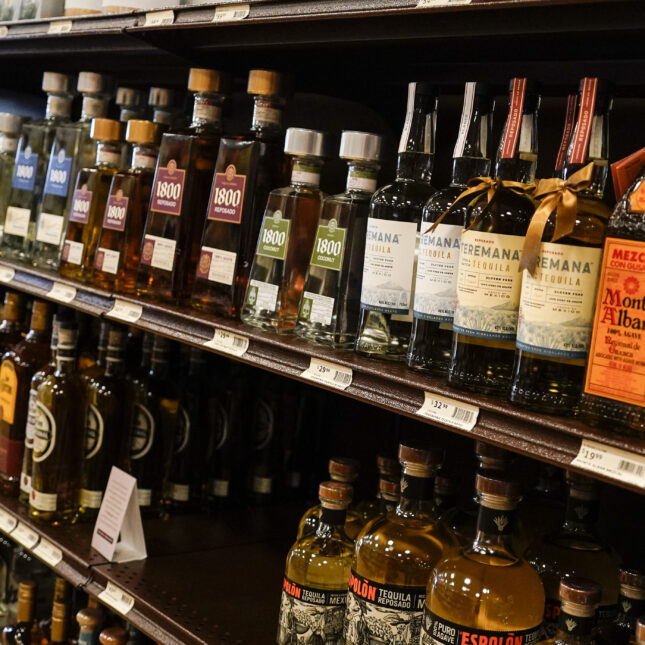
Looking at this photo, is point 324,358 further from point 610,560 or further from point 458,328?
point 610,560

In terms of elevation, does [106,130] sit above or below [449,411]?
above

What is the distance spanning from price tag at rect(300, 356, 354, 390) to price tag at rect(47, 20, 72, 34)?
106 centimetres

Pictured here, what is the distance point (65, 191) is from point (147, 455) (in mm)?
670

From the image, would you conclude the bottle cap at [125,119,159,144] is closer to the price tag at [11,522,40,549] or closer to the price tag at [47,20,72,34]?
the price tag at [47,20,72,34]

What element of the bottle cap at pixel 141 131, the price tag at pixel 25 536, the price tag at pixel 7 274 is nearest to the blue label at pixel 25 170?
the price tag at pixel 7 274

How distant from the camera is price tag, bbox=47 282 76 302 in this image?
1.89 m

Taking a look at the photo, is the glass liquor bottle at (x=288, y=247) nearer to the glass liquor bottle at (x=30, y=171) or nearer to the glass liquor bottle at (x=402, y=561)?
the glass liquor bottle at (x=402, y=561)

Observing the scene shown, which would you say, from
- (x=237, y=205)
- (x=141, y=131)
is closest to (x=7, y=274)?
(x=141, y=131)

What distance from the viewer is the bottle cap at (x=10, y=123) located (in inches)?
93.3

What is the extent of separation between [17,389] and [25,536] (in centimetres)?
40

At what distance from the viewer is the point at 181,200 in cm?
173

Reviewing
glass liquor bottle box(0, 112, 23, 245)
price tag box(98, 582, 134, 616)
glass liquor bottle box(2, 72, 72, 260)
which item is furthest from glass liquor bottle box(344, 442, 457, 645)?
glass liquor bottle box(0, 112, 23, 245)

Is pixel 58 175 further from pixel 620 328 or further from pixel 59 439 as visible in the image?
pixel 620 328

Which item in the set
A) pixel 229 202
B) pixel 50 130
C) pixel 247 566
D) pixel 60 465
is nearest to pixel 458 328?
pixel 229 202
